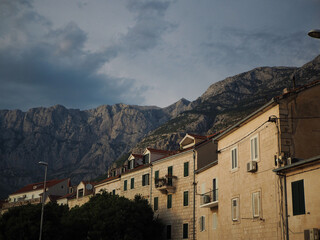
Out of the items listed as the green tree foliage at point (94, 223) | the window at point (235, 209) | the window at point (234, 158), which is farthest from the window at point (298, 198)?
the green tree foliage at point (94, 223)

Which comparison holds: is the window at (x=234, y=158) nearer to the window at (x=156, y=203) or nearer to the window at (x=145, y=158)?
the window at (x=156, y=203)

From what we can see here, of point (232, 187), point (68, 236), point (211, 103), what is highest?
point (211, 103)

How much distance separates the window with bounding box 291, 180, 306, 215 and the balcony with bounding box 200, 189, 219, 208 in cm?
1353

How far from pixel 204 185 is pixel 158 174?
41.3 ft

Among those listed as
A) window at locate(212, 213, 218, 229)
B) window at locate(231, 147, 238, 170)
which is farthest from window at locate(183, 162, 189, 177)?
window at locate(231, 147, 238, 170)

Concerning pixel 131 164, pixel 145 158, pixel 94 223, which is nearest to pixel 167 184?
pixel 145 158

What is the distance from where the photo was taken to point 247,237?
27984mm

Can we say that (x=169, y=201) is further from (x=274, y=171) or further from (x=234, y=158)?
(x=274, y=171)

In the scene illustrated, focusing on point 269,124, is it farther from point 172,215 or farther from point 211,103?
point 211,103

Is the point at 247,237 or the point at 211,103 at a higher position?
the point at 211,103

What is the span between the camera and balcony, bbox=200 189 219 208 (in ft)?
121

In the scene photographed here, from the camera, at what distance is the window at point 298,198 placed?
885 inches

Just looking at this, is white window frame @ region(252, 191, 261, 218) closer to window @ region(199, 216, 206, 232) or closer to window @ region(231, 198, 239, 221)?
window @ region(231, 198, 239, 221)

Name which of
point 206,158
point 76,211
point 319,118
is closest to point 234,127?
point 319,118
